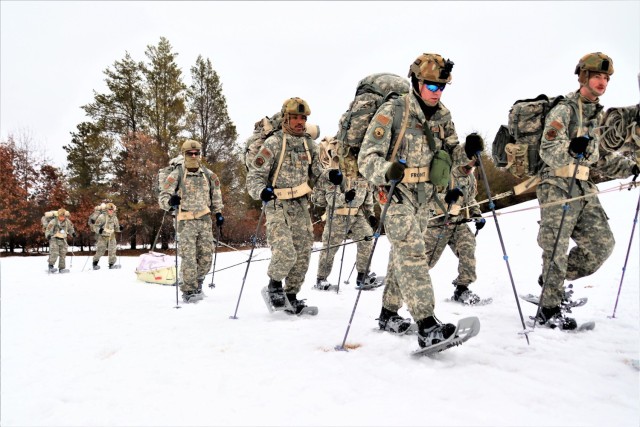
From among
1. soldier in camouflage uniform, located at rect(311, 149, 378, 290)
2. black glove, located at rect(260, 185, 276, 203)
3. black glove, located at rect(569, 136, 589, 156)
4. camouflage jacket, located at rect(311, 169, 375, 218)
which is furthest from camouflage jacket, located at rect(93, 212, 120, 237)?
black glove, located at rect(569, 136, 589, 156)

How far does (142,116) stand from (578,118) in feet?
99.3

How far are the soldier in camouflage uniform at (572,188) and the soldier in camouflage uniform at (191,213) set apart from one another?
5368 millimetres

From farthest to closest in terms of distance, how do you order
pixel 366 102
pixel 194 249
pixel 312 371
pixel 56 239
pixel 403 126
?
pixel 56 239
pixel 194 249
pixel 366 102
pixel 403 126
pixel 312 371

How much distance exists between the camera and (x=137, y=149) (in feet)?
87.0

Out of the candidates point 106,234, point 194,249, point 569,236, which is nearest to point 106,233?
point 106,234

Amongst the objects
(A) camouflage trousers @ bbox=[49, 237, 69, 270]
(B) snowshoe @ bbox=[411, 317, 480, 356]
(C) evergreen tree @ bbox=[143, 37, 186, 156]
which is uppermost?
(C) evergreen tree @ bbox=[143, 37, 186, 156]

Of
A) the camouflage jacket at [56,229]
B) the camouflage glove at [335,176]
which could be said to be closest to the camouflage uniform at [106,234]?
the camouflage jacket at [56,229]

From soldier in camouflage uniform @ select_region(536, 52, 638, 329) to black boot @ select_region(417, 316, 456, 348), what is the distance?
1742 mm

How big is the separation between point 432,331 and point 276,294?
2.58 m

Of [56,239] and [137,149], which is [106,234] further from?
[137,149]

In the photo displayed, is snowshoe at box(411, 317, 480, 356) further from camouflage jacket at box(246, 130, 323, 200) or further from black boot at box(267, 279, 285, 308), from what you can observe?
camouflage jacket at box(246, 130, 323, 200)

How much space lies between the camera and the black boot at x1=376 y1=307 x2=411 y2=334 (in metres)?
4.23

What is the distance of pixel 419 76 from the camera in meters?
3.75

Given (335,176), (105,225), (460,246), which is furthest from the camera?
(105,225)
